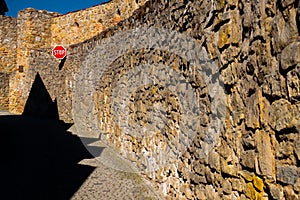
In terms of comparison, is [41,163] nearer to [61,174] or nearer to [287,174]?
[61,174]

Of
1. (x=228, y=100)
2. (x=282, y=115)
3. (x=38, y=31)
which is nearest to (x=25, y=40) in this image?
(x=38, y=31)

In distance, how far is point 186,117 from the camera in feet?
11.3

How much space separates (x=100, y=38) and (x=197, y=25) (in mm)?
4931

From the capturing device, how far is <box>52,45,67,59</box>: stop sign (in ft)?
35.4

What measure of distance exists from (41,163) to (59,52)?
649 centimetres

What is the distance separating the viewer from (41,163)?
537 cm

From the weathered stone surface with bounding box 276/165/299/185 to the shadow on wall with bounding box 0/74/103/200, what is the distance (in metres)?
2.80

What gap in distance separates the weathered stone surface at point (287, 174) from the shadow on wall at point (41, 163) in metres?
2.80

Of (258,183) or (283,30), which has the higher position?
(283,30)

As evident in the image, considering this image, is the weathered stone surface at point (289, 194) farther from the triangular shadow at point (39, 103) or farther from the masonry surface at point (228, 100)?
the triangular shadow at point (39, 103)

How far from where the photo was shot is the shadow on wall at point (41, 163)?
410 centimetres

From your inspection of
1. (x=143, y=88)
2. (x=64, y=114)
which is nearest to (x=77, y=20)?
(x=64, y=114)

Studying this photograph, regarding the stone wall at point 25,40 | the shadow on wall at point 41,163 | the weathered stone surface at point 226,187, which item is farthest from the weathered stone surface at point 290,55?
the stone wall at point 25,40

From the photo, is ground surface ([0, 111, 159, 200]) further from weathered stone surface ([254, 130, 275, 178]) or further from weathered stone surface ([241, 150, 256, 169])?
weathered stone surface ([254, 130, 275, 178])
